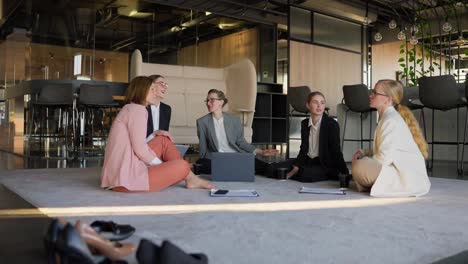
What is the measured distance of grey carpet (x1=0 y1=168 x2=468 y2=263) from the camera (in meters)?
1.54

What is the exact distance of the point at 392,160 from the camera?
2939mm

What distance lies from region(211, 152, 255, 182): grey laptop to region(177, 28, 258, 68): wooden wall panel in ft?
19.2

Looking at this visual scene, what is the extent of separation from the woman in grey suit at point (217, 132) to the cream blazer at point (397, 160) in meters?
1.45

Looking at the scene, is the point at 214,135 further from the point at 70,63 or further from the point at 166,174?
the point at 70,63

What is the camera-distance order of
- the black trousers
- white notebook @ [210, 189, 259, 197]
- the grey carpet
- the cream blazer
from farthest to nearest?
the black trousers, the cream blazer, white notebook @ [210, 189, 259, 197], the grey carpet

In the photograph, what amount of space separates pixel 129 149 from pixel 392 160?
172 centimetres

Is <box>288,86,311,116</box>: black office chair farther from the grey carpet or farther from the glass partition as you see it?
Result: the grey carpet

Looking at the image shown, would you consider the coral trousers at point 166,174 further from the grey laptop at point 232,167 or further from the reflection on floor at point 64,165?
the reflection on floor at point 64,165

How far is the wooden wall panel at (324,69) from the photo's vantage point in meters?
9.02

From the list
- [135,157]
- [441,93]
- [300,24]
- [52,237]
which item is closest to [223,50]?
[300,24]

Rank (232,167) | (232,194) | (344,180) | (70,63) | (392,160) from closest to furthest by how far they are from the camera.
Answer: (232,194) < (392,160) < (344,180) < (232,167) < (70,63)

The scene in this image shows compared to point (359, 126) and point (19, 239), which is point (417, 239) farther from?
point (359, 126)

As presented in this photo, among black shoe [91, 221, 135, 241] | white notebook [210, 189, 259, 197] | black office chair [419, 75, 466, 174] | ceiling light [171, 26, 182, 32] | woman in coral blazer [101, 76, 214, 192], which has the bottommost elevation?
white notebook [210, 189, 259, 197]

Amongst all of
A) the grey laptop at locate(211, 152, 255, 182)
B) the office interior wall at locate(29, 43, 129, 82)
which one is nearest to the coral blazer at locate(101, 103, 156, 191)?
the grey laptop at locate(211, 152, 255, 182)
